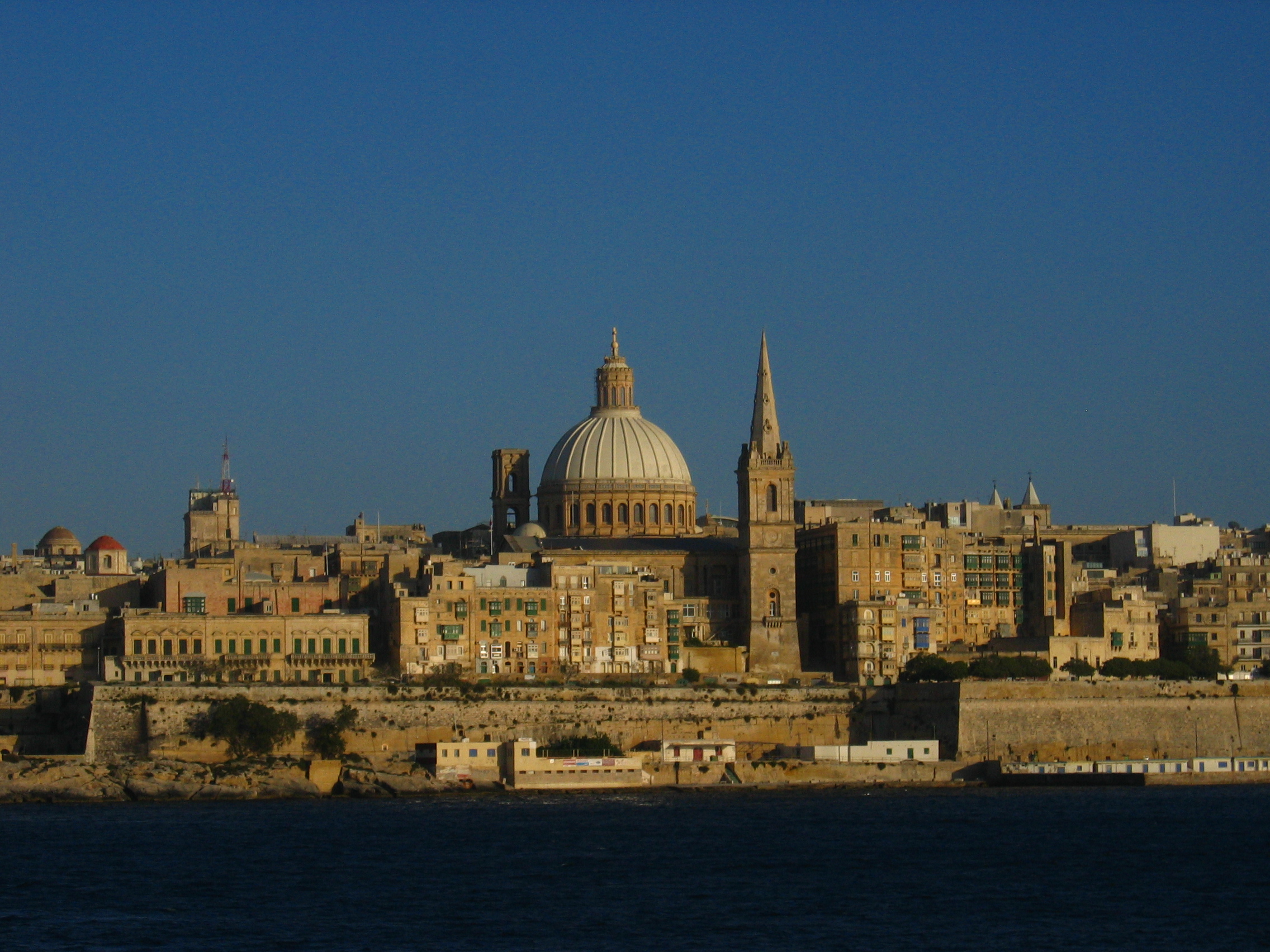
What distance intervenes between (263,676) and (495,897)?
3161 centimetres

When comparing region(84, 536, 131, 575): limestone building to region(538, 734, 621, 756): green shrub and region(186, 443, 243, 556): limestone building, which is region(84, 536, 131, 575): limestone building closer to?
region(186, 443, 243, 556): limestone building

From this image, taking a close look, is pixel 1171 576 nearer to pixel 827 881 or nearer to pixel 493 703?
pixel 493 703

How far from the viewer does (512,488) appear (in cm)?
10800

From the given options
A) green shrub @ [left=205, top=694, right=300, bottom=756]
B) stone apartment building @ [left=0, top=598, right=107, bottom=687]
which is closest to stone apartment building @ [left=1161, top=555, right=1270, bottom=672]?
green shrub @ [left=205, top=694, right=300, bottom=756]

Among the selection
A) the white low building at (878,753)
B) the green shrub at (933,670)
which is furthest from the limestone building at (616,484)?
the white low building at (878,753)

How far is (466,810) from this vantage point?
2778 inches

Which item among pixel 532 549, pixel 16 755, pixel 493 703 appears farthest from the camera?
pixel 532 549

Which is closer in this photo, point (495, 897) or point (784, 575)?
point (495, 897)

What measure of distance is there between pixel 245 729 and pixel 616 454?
97.2 ft

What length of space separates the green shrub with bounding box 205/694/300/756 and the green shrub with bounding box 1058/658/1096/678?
25.7 m

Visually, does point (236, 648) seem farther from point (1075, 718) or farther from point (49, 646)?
point (1075, 718)

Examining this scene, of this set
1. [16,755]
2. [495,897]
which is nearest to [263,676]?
[16,755]

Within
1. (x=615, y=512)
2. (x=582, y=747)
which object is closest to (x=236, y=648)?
(x=582, y=747)

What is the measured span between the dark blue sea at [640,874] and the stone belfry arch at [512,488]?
108ft
